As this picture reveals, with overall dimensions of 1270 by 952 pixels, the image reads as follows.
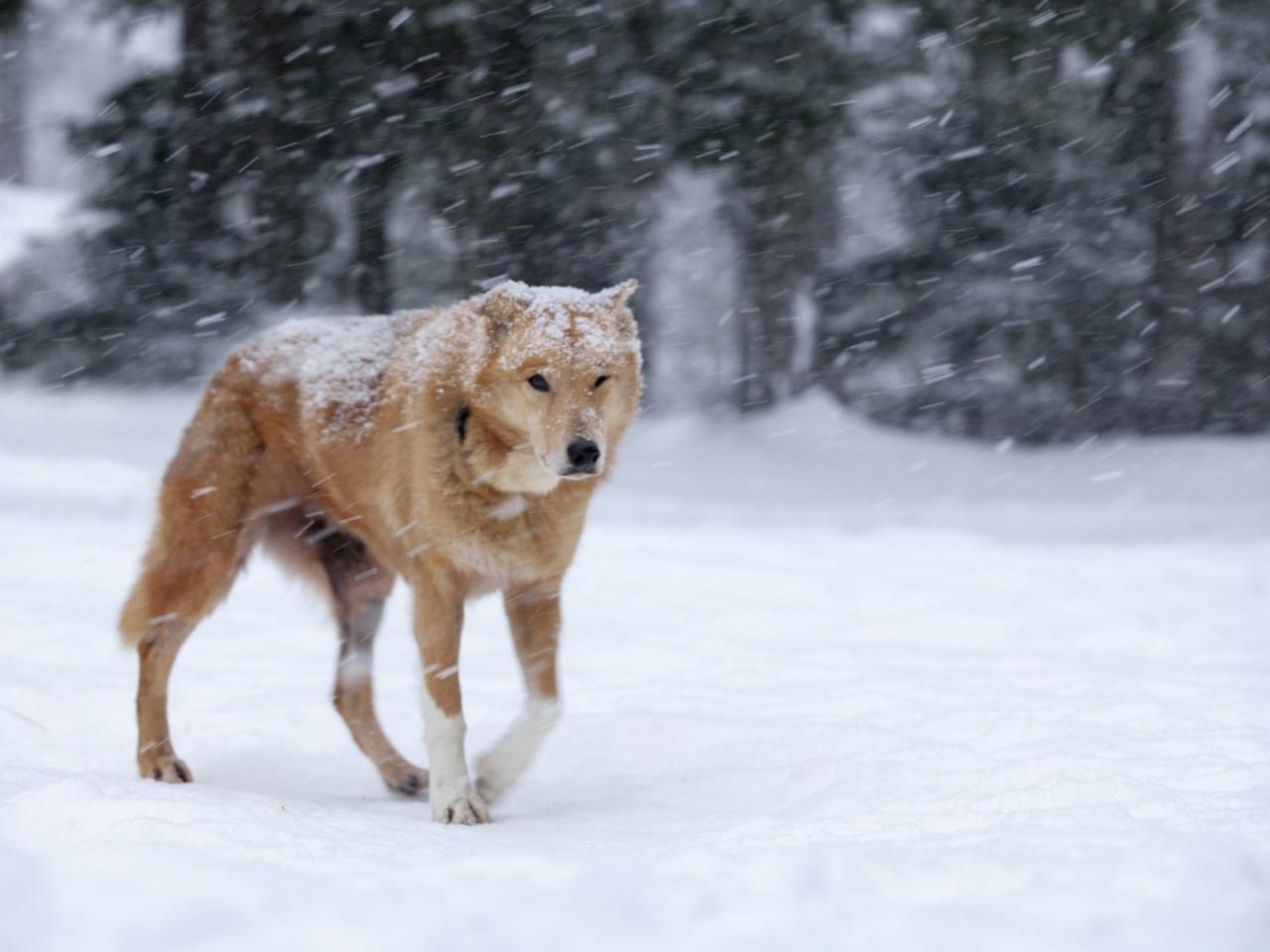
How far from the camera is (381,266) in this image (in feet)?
40.9

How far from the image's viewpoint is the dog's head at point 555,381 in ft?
12.3

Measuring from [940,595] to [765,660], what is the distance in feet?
6.78

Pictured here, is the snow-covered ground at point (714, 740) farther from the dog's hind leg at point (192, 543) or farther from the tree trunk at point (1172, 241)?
the tree trunk at point (1172, 241)

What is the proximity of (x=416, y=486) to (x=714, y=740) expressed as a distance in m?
1.59

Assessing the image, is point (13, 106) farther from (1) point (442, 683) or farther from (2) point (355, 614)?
(1) point (442, 683)

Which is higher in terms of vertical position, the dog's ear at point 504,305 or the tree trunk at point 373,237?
the dog's ear at point 504,305

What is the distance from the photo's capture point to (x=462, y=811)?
390 centimetres

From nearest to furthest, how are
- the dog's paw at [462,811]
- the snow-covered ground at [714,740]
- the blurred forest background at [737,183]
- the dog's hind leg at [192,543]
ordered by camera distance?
1. the snow-covered ground at [714,740]
2. the dog's paw at [462,811]
3. the dog's hind leg at [192,543]
4. the blurred forest background at [737,183]

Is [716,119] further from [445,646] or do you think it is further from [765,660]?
[445,646]

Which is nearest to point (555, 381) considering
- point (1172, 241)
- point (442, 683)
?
point (442, 683)

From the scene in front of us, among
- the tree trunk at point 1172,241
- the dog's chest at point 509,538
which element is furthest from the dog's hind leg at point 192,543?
the tree trunk at point 1172,241

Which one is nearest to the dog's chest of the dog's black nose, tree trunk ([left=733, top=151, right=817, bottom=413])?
the dog's black nose

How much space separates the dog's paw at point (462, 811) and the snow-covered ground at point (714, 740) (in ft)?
0.69

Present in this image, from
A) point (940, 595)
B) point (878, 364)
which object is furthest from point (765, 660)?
point (878, 364)
